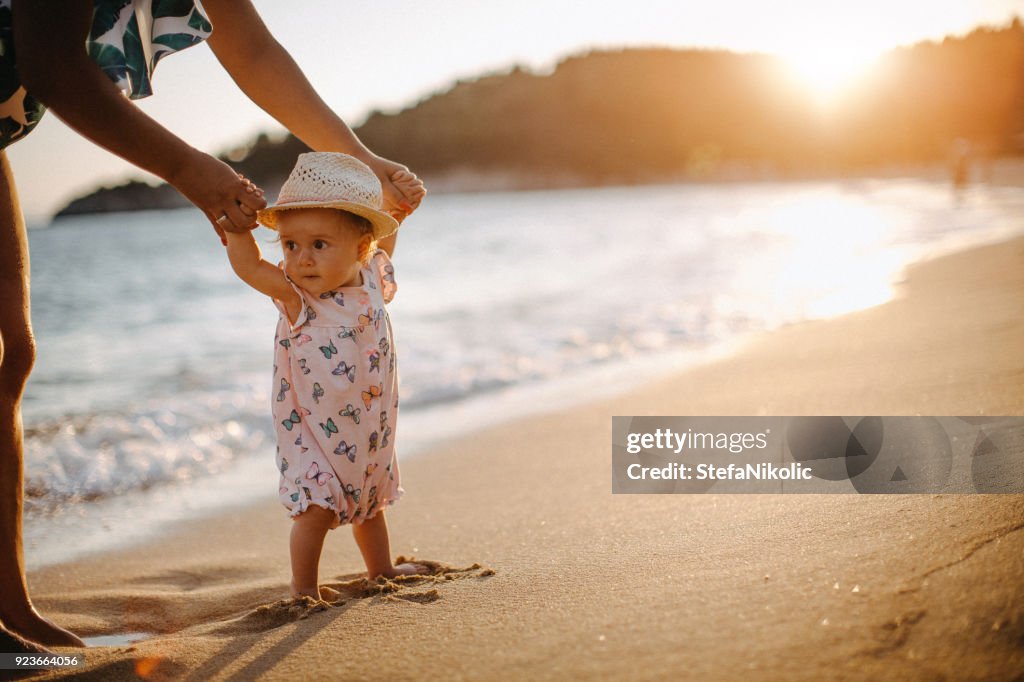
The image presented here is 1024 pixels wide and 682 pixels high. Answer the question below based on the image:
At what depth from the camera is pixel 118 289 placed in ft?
44.2

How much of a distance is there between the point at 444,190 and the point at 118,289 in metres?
55.3

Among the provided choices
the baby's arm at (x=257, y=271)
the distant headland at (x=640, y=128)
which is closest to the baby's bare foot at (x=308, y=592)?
the baby's arm at (x=257, y=271)

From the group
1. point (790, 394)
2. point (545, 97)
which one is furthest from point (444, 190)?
point (790, 394)

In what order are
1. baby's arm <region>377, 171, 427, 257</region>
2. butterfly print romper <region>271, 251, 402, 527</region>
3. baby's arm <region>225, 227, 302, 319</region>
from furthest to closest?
baby's arm <region>377, 171, 427, 257</region>, butterfly print romper <region>271, 251, 402, 527</region>, baby's arm <region>225, 227, 302, 319</region>

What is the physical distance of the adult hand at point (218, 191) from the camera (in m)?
1.59

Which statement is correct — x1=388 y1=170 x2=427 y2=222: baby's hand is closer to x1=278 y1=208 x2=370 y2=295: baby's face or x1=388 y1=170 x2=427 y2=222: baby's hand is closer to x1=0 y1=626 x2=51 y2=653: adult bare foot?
x1=278 y1=208 x2=370 y2=295: baby's face

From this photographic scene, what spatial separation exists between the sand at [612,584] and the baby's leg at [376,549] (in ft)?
0.29

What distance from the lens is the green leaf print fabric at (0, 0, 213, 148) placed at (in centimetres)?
161

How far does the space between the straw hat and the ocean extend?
1877 mm

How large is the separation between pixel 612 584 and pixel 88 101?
53.6 inches

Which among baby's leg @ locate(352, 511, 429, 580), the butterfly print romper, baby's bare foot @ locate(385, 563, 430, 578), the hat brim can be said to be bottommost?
baby's bare foot @ locate(385, 563, 430, 578)

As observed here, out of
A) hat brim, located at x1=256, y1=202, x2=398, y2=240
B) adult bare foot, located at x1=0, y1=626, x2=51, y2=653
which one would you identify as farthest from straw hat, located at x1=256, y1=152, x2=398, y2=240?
adult bare foot, located at x1=0, y1=626, x2=51, y2=653

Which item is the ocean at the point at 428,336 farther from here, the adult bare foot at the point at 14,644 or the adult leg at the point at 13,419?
the adult bare foot at the point at 14,644

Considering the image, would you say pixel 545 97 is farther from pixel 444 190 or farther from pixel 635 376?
pixel 635 376
